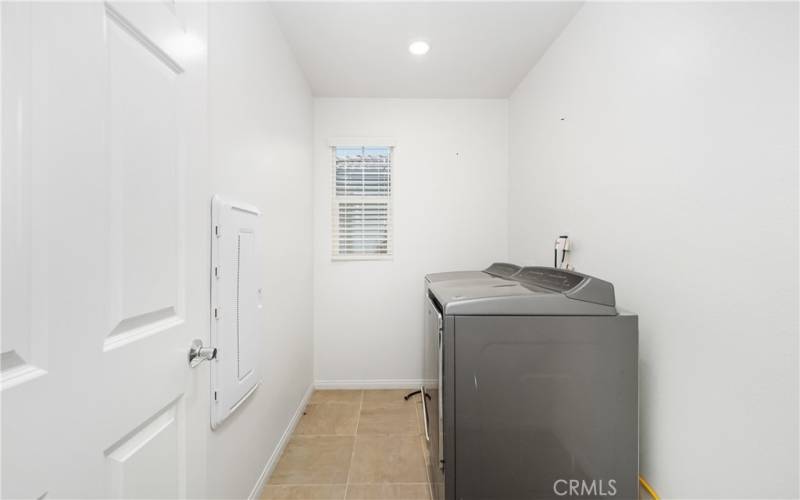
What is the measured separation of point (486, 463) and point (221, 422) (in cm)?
103

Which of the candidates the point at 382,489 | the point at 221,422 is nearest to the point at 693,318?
the point at 382,489

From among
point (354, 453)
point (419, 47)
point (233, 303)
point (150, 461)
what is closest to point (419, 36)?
point (419, 47)

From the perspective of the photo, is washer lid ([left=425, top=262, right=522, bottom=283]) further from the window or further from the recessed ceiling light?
the recessed ceiling light

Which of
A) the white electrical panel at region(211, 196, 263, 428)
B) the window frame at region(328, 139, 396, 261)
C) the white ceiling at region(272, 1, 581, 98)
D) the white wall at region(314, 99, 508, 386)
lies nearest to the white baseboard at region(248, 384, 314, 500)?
the white wall at region(314, 99, 508, 386)

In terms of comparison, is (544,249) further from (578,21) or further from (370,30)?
(370,30)

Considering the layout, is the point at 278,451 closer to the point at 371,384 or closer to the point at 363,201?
the point at 371,384

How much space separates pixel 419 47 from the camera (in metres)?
2.11

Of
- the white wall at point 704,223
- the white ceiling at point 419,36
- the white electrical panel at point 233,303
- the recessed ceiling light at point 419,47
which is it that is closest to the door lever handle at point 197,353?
the white electrical panel at point 233,303

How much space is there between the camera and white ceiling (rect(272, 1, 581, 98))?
5.90 feet

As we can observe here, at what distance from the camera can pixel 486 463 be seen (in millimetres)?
1231

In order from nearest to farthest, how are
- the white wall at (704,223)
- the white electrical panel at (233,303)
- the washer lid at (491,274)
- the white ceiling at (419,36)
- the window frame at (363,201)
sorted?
the white wall at (704,223)
the white electrical panel at (233,303)
the white ceiling at (419,36)
the washer lid at (491,274)
the window frame at (363,201)

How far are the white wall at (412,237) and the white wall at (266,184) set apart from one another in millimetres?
237

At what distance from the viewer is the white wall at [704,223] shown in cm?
90

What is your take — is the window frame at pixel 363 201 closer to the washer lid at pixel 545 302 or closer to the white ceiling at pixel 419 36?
the white ceiling at pixel 419 36
